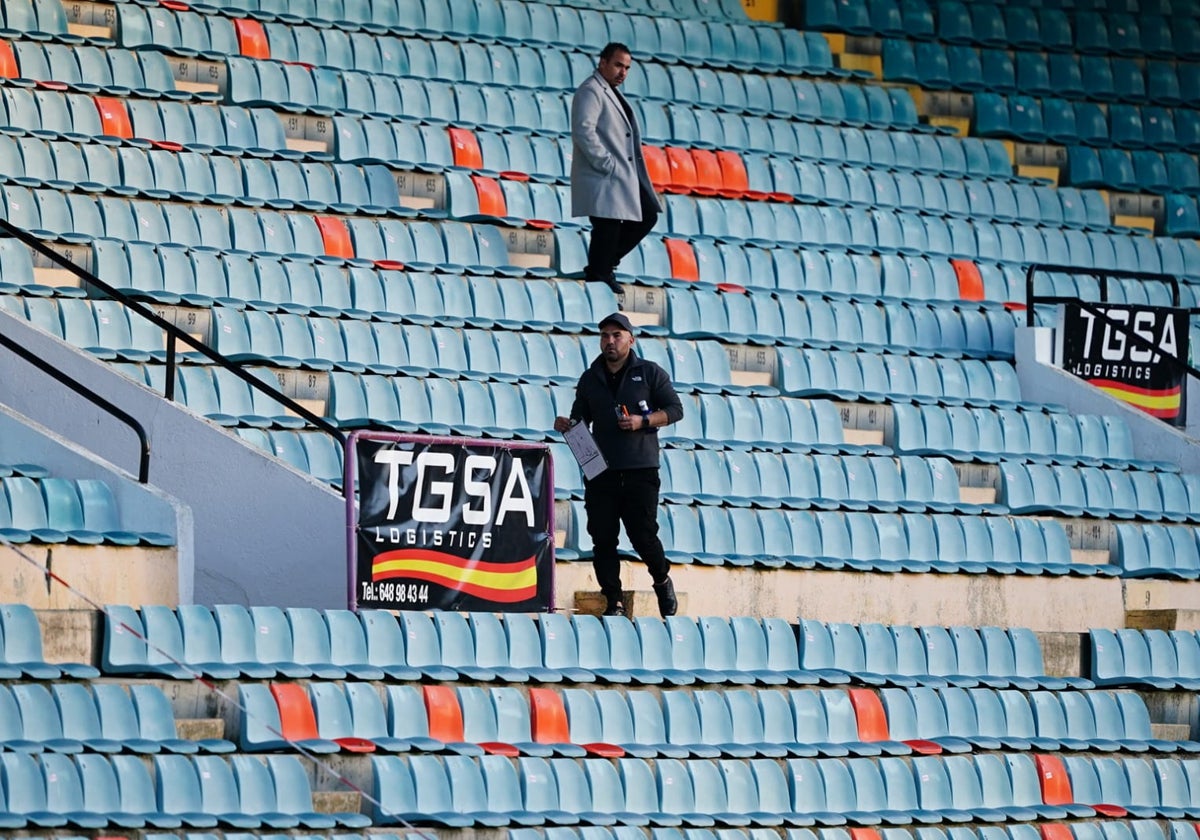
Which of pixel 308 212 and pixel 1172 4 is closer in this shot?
pixel 308 212

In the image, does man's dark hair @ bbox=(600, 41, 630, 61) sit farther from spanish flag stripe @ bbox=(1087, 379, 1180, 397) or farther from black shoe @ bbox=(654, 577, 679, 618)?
spanish flag stripe @ bbox=(1087, 379, 1180, 397)

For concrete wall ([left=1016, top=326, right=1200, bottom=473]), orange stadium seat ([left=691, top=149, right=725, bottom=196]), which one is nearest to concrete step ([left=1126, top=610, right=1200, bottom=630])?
concrete wall ([left=1016, top=326, right=1200, bottom=473])

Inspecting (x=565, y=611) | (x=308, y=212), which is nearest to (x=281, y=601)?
(x=565, y=611)

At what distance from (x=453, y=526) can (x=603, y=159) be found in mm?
3215

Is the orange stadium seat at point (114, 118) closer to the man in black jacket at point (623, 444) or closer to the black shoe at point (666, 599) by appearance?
the man in black jacket at point (623, 444)

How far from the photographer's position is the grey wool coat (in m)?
11.8

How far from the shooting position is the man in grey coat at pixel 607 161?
11.8 meters

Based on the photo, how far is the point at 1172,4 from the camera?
684 inches

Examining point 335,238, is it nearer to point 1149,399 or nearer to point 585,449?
point 585,449

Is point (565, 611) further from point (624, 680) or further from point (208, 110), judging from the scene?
point (208, 110)

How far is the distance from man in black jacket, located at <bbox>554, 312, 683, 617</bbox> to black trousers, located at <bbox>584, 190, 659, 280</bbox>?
257cm

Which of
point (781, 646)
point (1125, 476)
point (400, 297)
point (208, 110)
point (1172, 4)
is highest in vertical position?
point (1172, 4)

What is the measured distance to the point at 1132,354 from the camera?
522 inches

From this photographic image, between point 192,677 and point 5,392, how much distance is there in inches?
86.0
